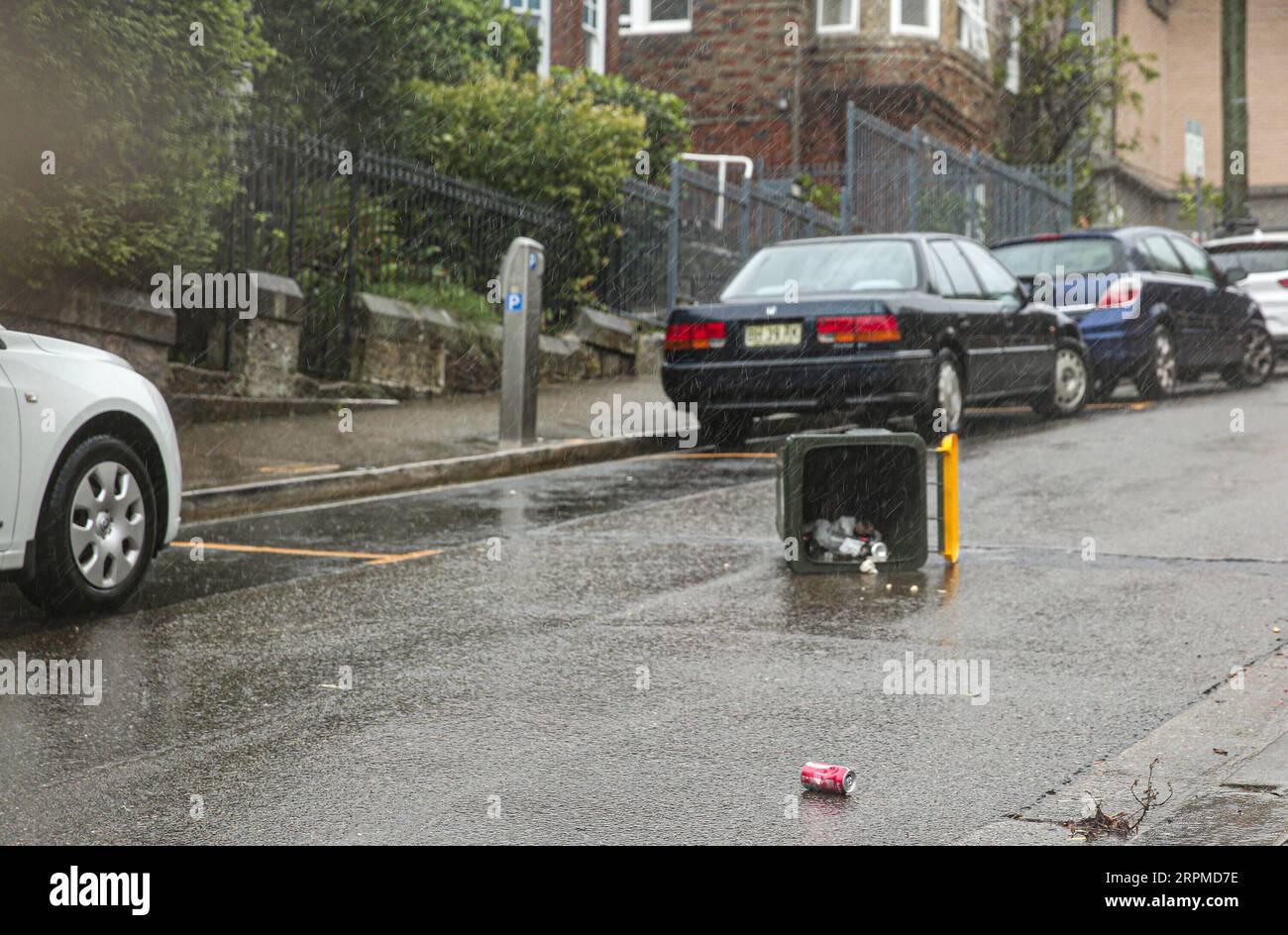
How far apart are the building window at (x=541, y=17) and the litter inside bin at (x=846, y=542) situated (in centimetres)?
1862

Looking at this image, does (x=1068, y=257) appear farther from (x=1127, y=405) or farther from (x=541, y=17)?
(x=541, y=17)

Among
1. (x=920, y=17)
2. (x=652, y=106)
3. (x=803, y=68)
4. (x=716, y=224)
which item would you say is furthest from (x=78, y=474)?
(x=920, y=17)

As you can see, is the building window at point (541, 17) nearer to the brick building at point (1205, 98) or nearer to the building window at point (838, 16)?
the building window at point (838, 16)

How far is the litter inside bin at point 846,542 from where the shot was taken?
8203 mm

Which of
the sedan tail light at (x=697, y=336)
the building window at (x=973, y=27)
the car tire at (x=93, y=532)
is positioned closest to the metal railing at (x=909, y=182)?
the building window at (x=973, y=27)

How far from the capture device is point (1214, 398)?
56.5 feet

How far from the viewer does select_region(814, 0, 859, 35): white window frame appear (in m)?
29.0

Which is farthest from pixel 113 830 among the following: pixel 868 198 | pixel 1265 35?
pixel 1265 35

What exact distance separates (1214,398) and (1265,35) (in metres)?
40.3

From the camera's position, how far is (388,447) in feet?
42.0

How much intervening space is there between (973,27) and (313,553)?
2507 centimetres

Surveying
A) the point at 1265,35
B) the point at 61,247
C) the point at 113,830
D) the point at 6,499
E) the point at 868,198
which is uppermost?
the point at 1265,35

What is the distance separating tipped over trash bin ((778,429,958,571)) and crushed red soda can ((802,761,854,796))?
3441mm

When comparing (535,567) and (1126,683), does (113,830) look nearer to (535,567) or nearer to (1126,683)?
(1126,683)
